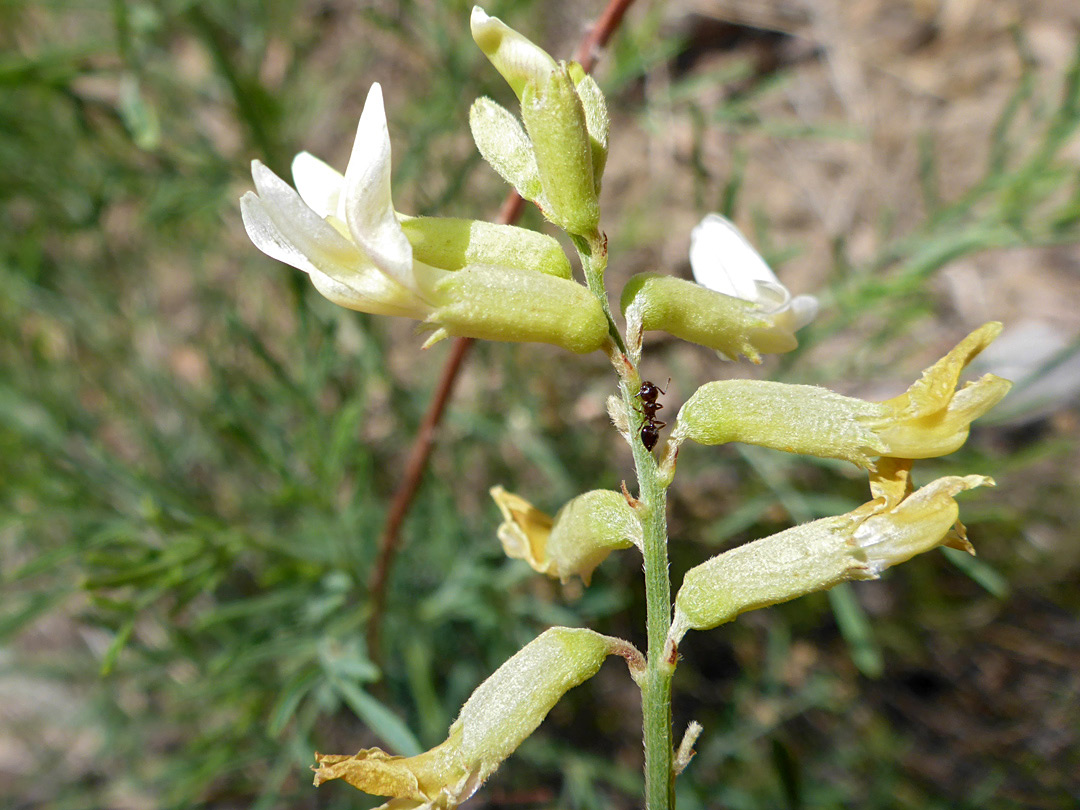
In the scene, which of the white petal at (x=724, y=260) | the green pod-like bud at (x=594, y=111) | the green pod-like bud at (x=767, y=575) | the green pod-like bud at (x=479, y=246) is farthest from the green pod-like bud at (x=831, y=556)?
the green pod-like bud at (x=594, y=111)

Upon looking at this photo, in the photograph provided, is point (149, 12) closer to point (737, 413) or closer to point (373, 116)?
point (373, 116)

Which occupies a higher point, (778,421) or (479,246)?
(479,246)

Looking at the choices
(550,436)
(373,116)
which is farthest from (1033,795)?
(373,116)

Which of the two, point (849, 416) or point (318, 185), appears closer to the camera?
point (849, 416)

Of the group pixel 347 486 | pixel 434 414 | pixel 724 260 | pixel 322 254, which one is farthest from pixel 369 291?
pixel 347 486

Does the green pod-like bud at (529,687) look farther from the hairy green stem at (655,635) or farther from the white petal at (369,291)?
the white petal at (369,291)

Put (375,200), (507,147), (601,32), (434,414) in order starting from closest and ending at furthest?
(375,200) < (507,147) < (601,32) < (434,414)

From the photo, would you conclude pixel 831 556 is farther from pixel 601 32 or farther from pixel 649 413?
pixel 601 32
